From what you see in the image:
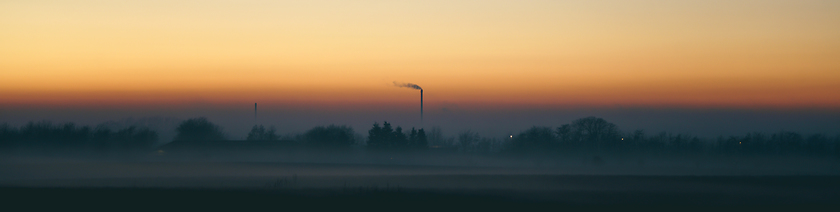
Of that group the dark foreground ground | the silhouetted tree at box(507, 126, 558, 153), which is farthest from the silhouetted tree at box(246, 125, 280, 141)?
the dark foreground ground

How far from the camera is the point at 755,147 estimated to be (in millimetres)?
85188

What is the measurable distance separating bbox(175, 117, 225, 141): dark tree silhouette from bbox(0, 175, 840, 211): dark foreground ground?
6951 cm

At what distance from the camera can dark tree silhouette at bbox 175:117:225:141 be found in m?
97.3

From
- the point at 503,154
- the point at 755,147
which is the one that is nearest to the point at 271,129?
the point at 503,154

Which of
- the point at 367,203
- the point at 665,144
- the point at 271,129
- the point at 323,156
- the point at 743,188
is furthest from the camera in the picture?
the point at 271,129

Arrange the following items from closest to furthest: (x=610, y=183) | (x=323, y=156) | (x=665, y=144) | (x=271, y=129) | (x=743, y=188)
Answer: (x=743, y=188)
(x=610, y=183)
(x=323, y=156)
(x=665, y=144)
(x=271, y=129)

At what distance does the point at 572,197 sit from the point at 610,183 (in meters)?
9.92

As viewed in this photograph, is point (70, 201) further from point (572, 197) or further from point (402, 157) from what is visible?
point (402, 157)

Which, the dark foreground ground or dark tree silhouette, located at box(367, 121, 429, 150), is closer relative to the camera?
the dark foreground ground

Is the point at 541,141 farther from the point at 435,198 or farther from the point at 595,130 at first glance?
the point at 435,198

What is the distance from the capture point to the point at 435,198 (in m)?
26.0

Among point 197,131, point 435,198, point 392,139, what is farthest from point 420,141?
point 435,198

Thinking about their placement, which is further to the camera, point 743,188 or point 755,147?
point 755,147

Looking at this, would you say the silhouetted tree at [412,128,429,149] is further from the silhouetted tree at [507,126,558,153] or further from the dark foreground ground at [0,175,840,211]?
the dark foreground ground at [0,175,840,211]
